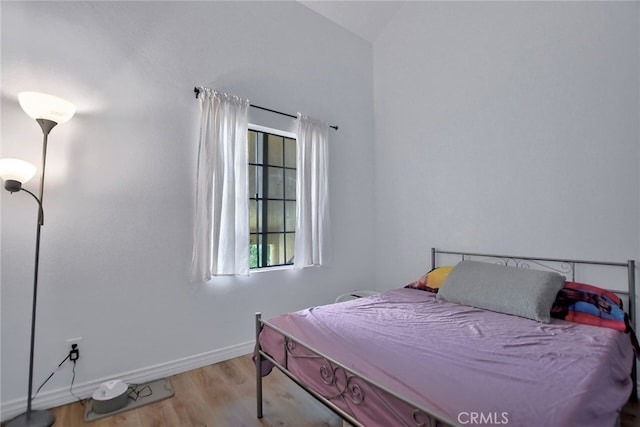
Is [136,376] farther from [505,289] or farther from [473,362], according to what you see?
[505,289]

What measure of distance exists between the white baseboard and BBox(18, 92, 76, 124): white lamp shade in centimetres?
A: 165

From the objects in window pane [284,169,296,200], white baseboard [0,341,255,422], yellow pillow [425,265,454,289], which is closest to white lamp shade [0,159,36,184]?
white baseboard [0,341,255,422]

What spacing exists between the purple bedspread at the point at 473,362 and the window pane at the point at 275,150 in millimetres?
1585

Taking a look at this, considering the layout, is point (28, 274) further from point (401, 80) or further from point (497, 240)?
point (401, 80)

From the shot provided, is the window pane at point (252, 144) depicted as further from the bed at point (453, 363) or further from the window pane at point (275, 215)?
the bed at point (453, 363)

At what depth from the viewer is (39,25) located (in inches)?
74.4

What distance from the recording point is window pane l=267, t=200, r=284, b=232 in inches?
117

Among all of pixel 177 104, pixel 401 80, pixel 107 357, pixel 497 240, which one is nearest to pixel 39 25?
pixel 177 104

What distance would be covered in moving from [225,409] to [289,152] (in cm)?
223

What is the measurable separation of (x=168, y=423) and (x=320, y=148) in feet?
8.08

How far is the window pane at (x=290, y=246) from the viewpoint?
3.09 m

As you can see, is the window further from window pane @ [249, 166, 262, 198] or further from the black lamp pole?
the black lamp pole

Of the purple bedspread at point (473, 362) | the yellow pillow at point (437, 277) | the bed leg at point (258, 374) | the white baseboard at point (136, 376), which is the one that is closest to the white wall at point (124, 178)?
the white baseboard at point (136, 376)

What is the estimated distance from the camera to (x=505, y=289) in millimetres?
1979
